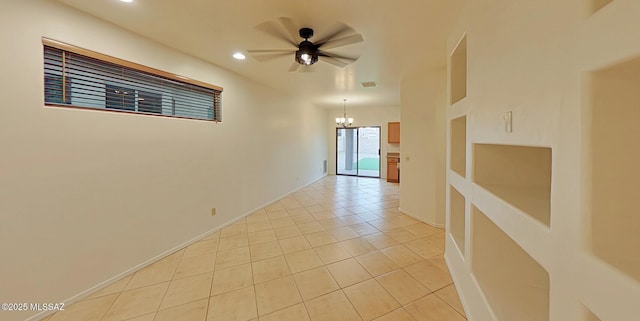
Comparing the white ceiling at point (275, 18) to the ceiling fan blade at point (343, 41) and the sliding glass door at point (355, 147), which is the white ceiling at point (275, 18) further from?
the sliding glass door at point (355, 147)

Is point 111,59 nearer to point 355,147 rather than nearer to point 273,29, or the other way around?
point 273,29

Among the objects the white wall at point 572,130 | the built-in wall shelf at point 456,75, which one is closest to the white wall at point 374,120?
the built-in wall shelf at point 456,75

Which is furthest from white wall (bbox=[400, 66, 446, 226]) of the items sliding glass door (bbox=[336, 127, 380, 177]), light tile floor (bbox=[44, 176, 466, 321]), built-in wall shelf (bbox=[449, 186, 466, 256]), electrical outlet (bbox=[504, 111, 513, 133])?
sliding glass door (bbox=[336, 127, 380, 177])

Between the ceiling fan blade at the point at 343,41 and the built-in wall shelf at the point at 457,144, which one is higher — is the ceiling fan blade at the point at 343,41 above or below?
above

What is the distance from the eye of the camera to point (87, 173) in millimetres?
2285

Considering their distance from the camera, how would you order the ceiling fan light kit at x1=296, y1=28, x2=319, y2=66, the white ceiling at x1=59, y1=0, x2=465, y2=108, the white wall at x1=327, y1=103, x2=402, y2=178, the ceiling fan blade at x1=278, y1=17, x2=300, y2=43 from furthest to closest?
the white wall at x1=327, y1=103, x2=402, y2=178, the ceiling fan light kit at x1=296, y1=28, x2=319, y2=66, the ceiling fan blade at x1=278, y1=17, x2=300, y2=43, the white ceiling at x1=59, y1=0, x2=465, y2=108

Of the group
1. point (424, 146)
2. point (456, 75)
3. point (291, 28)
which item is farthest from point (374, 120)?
point (291, 28)

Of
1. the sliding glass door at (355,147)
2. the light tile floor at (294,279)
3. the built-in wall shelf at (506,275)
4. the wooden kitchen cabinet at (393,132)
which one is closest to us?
the built-in wall shelf at (506,275)

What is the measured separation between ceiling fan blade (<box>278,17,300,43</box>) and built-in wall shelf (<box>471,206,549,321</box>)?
246cm

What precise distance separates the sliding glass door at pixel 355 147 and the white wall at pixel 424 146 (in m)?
4.70

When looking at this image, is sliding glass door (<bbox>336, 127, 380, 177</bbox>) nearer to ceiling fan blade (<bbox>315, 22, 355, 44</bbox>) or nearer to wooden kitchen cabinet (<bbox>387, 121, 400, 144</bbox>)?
wooden kitchen cabinet (<bbox>387, 121, 400, 144</bbox>)

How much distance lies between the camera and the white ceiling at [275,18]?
219cm

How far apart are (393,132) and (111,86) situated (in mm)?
8019

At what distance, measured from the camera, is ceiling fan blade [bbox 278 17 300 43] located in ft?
7.65
